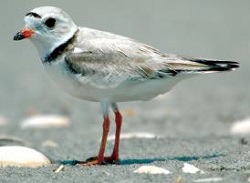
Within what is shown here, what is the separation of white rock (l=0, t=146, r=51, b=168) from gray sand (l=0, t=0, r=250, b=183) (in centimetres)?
19

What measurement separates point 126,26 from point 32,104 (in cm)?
741

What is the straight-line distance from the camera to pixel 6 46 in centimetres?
1730

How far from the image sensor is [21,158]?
6.39m

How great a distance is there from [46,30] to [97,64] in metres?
0.51

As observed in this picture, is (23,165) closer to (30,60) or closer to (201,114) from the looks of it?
(201,114)

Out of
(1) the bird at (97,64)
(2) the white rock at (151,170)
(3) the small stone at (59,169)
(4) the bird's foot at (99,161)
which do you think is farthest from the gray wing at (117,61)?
(2) the white rock at (151,170)

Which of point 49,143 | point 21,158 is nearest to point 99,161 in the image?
point 21,158

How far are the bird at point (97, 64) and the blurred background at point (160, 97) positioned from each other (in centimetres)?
215

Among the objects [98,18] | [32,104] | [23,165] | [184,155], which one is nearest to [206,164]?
[184,155]

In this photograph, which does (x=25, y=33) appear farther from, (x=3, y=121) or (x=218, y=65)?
(x=3, y=121)

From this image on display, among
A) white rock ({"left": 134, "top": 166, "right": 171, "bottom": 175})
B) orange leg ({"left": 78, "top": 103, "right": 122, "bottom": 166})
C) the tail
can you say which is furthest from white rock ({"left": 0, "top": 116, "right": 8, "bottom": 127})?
white rock ({"left": 134, "top": 166, "right": 171, "bottom": 175})

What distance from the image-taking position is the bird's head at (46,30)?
257 inches

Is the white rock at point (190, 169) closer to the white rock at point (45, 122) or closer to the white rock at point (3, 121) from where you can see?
the white rock at point (45, 122)

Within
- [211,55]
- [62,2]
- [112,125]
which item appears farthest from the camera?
[62,2]
